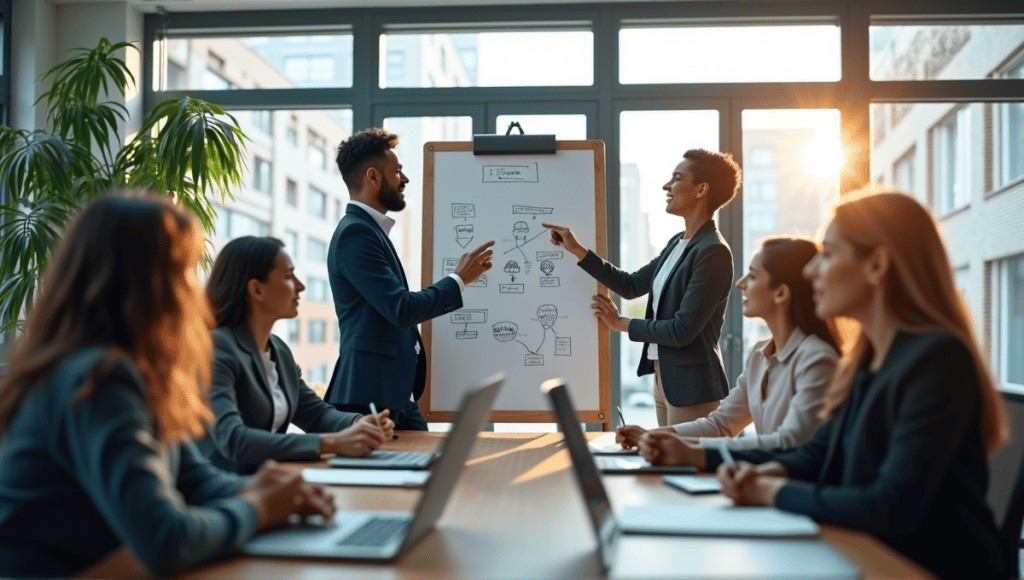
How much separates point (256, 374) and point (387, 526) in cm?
86

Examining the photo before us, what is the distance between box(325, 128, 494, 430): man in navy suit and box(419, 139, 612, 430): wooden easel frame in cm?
28

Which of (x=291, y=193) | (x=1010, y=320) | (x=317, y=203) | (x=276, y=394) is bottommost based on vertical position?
(x=276, y=394)

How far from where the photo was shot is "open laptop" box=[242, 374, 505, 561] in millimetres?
1086

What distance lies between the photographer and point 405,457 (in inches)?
74.4

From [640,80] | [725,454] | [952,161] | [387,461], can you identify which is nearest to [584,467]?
[725,454]

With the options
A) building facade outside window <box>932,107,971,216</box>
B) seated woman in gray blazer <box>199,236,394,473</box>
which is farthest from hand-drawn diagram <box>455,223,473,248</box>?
building facade outside window <box>932,107,971,216</box>

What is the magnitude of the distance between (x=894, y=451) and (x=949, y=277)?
1.12 ft

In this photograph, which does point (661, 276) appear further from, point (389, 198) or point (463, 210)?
point (389, 198)

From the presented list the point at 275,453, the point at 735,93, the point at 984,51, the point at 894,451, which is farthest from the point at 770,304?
the point at 984,51

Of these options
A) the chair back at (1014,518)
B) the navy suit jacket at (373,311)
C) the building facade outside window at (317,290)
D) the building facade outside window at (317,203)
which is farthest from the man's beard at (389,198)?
the building facade outside window at (317,203)

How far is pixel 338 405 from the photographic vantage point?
271cm

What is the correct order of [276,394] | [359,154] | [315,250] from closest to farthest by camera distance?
1. [276,394]
2. [359,154]
3. [315,250]

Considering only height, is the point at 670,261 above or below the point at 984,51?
below

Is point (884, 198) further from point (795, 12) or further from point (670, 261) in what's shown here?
point (795, 12)
